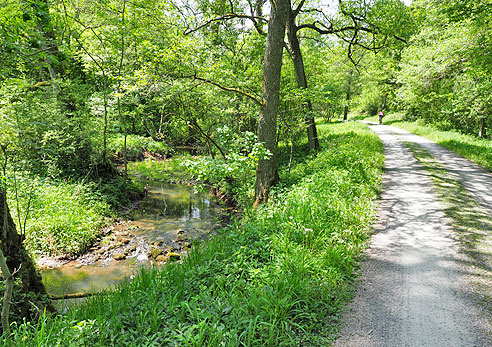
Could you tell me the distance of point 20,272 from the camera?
421 centimetres

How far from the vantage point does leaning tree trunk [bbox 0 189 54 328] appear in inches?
160

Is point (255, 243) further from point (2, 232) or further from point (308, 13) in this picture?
point (308, 13)

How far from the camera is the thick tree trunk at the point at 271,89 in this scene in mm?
7109

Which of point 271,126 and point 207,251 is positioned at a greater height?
point 271,126

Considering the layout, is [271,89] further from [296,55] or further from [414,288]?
[414,288]

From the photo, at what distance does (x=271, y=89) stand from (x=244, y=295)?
5.57 meters

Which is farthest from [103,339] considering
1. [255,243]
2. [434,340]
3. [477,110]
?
[477,110]

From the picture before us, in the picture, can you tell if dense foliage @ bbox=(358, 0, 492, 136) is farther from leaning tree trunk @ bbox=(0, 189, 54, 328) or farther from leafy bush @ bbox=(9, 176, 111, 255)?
leafy bush @ bbox=(9, 176, 111, 255)

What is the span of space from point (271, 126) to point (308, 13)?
844 centimetres

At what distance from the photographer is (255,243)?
4.67 m

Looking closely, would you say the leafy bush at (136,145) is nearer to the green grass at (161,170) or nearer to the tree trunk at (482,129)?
the green grass at (161,170)

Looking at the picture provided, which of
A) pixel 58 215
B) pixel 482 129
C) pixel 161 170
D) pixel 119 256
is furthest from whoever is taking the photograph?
pixel 482 129

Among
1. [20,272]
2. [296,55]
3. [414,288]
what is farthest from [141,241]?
[296,55]

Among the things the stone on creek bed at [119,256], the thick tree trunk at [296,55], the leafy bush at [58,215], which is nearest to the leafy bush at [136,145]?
the leafy bush at [58,215]
